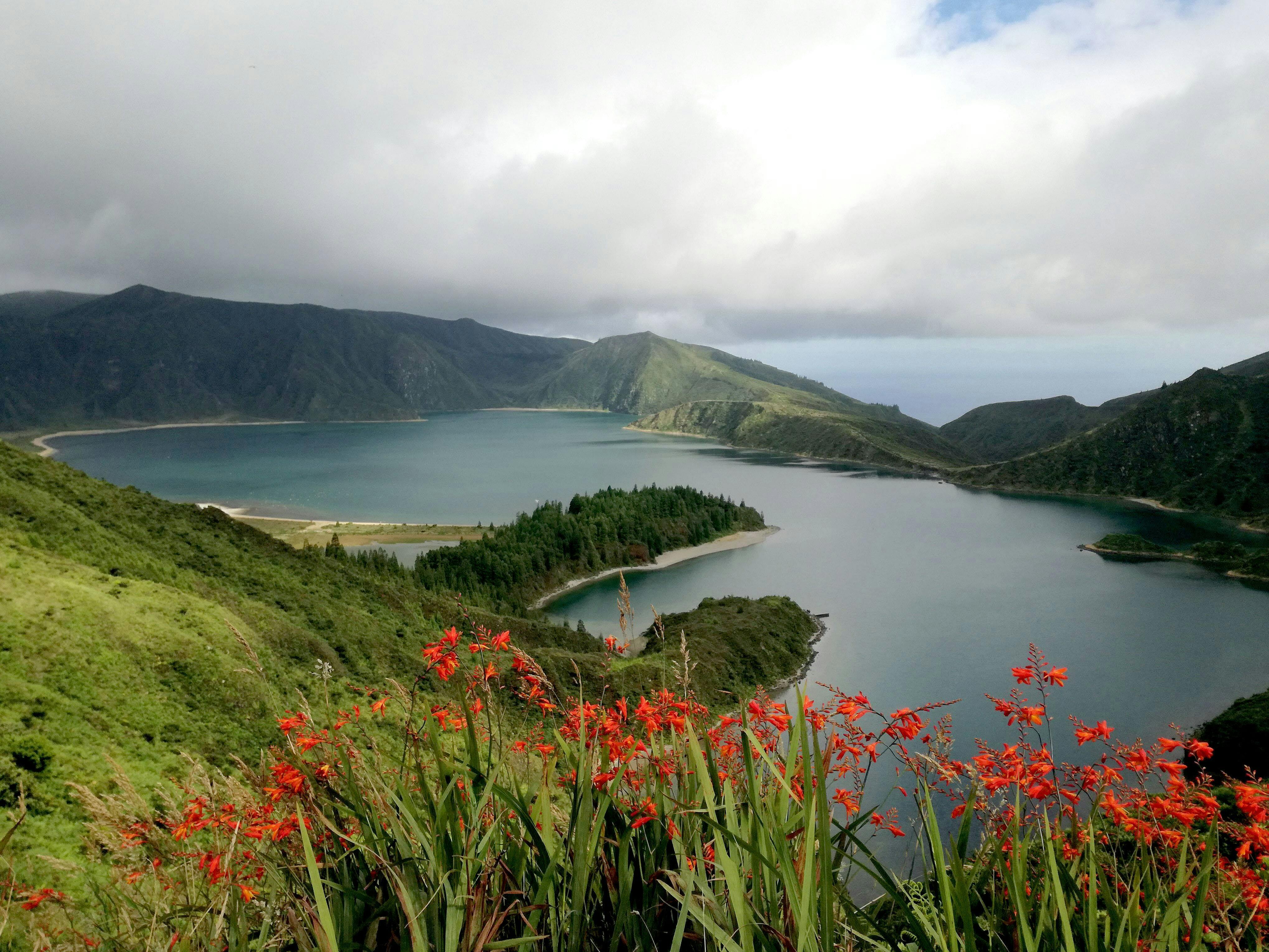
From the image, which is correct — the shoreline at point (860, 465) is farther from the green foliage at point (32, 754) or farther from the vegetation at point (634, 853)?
the vegetation at point (634, 853)

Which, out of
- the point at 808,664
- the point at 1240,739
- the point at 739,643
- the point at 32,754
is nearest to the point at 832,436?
the point at 808,664

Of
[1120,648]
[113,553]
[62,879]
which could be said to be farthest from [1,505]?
[1120,648]

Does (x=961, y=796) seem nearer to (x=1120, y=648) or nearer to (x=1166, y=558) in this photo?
(x=1120, y=648)

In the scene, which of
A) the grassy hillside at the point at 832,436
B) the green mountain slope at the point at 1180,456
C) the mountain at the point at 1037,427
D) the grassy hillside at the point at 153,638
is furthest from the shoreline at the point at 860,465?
the grassy hillside at the point at 153,638

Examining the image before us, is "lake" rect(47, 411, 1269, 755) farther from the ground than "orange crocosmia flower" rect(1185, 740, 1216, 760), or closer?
closer

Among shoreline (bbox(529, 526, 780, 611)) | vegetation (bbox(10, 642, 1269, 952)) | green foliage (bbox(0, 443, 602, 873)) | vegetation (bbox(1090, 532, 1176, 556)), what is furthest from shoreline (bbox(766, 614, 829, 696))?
vegetation (bbox(1090, 532, 1176, 556))

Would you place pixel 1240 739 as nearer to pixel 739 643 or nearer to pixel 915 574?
pixel 739 643

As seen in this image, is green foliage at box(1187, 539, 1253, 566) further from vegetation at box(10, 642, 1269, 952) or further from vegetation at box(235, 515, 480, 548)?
vegetation at box(10, 642, 1269, 952)
